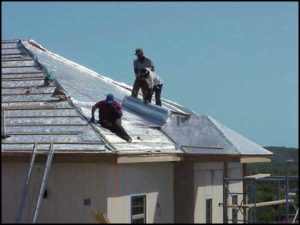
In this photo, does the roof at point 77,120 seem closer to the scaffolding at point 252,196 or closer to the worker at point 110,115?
the worker at point 110,115

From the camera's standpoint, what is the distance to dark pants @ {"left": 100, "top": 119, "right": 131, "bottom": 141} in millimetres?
14952

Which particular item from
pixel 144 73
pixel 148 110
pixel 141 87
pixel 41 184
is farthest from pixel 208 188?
pixel 41 184

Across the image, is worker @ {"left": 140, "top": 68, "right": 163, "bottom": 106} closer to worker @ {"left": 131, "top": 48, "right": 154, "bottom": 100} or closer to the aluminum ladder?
worker @ {"left": 131, "top": 48, "right": 154, "bottom": 100}

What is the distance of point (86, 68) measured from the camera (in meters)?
21.7

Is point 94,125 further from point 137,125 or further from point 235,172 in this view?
point 235,172

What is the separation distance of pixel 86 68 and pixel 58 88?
4.99 m

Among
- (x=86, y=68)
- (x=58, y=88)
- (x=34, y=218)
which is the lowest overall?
(x=34, y=218)

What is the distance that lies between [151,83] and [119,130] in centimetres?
363

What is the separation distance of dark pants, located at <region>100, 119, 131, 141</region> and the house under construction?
0.65ft

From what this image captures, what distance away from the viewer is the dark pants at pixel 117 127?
15.0 metres

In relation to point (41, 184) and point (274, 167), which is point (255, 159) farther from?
point (41, 184)

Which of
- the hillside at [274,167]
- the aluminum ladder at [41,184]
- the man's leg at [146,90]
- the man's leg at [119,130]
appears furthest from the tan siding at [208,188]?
the aluminum ladder at [41,184]

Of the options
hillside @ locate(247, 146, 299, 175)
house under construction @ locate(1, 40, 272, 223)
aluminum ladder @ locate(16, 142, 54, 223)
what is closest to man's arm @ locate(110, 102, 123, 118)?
house under construction @ locate(1, 40, 272, 223)

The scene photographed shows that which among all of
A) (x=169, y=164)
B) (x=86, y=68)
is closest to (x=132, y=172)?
(x=169, y=164)
